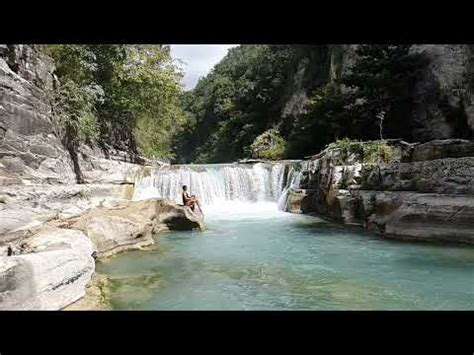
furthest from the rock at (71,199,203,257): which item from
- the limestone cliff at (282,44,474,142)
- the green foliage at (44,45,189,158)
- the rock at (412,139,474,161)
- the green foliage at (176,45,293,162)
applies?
the green foliage at (176,45,293,162)

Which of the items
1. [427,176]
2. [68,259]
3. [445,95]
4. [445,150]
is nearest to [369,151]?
[445,150]

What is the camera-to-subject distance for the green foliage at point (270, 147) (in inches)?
798

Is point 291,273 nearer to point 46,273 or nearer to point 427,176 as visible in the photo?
point 46,273

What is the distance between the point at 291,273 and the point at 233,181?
7.99 metres

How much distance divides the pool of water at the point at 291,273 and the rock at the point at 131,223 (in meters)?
0.29

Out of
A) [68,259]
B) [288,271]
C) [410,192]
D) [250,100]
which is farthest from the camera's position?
[250,100]

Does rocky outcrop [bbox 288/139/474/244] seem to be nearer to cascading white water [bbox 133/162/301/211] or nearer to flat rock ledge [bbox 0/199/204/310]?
cascading white water [bbox 133/162/301/211]

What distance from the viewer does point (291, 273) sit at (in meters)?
5.84

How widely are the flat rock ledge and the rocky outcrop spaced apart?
4.20 meters

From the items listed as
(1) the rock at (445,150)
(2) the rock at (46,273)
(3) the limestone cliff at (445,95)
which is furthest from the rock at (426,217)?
(3) the limestone cliff at (445,95)

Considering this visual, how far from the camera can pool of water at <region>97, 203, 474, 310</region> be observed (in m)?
4.60

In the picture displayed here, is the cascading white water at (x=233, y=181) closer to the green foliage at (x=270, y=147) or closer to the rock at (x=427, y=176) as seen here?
the rock at (x=427, y=176)
